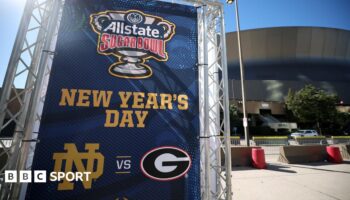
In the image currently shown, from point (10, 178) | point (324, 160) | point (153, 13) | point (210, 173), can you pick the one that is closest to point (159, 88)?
point (153, 13)

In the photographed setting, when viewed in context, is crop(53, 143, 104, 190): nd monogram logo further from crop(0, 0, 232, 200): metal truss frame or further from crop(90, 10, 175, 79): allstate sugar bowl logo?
crop(90, 10, 175, 79): allstate sugar bowl logo

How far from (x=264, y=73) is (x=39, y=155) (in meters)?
64.4

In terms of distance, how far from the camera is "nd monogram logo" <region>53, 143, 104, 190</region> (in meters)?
3.72

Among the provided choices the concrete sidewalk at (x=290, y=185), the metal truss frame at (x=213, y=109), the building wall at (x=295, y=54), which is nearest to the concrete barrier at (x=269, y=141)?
the concrete sidewalk at (x=290, y=185)

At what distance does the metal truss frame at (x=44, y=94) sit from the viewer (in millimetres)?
3527

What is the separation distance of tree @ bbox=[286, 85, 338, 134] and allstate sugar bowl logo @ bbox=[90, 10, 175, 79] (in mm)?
37284

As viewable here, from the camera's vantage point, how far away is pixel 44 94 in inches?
159

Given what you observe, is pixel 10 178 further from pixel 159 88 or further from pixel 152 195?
pixel 159 88

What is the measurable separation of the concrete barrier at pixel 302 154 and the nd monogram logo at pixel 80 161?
34.8ft

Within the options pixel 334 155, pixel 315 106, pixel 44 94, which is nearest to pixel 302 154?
pixel 334 155

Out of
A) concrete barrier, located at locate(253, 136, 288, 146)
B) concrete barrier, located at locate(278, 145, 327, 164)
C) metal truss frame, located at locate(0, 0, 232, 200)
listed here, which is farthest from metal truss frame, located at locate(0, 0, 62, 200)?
concrete barrier, located at locate(253, 136, 288, 146)

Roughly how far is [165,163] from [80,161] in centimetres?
187

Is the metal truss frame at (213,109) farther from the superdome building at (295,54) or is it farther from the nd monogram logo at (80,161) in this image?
the superdome building at (295,54)

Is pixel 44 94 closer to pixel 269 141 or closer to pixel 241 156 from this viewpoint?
pixel 241 156
